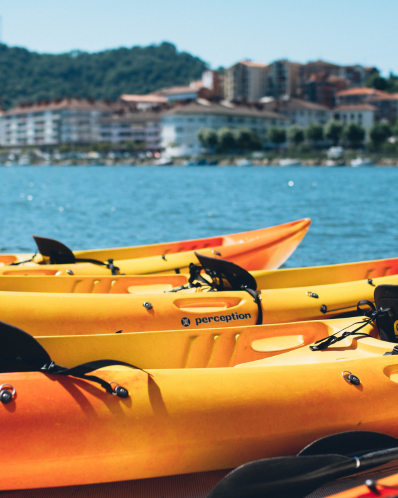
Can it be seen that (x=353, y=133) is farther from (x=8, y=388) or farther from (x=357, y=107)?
(x=8, y=388)

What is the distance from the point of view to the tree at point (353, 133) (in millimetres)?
91438

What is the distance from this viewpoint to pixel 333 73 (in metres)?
136

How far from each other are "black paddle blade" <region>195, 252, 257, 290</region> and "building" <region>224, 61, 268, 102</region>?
126427 millimetres

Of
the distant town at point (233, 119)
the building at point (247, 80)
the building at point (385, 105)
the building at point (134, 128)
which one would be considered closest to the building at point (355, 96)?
the distant town at point (233, 119)

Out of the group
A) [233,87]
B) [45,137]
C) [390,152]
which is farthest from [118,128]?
[390,152]

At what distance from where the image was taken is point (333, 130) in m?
95.1

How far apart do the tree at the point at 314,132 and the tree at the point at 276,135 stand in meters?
4.37

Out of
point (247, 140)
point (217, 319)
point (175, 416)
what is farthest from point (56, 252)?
point (247, 140)

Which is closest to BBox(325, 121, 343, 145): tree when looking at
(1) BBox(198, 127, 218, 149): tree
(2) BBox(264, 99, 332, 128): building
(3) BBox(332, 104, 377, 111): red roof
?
(3) BBox(332, 104, 377, 111): red roof

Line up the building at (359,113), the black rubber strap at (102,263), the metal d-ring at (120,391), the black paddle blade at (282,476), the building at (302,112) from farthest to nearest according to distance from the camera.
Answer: the building at (302,112)
the building at (359,113)
the black rubber strap at (102,263)
the metal d-ring at (120,391)
the black paddle blade at (282,476)

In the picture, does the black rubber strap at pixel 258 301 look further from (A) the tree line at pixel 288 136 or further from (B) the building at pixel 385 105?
(B) the building at pixel 385 105

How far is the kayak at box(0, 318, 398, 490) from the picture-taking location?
9.95ft

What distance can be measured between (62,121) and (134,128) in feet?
62.6

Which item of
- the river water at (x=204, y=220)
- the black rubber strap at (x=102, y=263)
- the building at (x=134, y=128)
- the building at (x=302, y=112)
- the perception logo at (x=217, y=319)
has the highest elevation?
the building at (x=302, y=112)
